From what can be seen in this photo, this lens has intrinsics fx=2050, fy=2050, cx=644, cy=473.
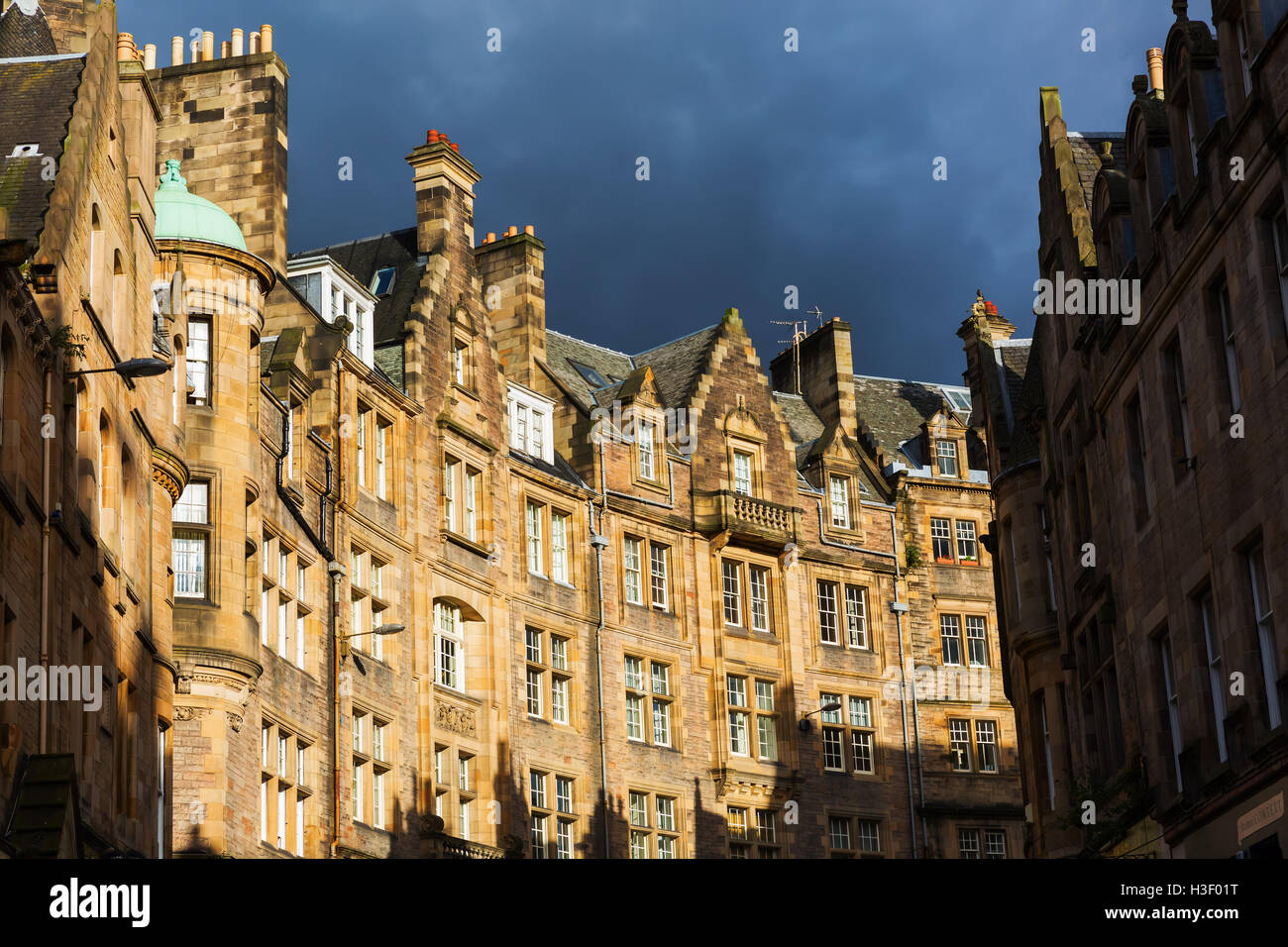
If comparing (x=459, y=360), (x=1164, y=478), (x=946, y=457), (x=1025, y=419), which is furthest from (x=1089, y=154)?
(x=946, y=457)

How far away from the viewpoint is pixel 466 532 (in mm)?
46875

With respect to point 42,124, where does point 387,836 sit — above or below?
below

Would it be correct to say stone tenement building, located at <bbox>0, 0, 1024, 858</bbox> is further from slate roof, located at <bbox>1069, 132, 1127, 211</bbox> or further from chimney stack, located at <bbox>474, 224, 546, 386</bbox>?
slate roof, located at <bbox>1069, 132, 1127, 211</bbox>

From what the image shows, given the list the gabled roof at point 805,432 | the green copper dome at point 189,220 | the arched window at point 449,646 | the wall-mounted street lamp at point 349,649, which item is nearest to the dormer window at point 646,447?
the gabled roof at point 805,432

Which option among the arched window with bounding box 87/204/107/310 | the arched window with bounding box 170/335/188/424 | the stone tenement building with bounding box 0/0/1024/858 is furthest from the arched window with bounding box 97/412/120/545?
the arched window with bounding box 170/335/188/424

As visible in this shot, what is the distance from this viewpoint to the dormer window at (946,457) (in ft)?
204

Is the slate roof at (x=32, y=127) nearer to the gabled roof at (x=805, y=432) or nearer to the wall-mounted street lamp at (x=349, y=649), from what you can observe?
the wall-mounted street lamp at (x=349, y=649)

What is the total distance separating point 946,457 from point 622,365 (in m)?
10.3

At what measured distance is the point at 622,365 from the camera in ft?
201

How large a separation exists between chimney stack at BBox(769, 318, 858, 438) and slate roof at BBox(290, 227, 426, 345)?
1737 cm
